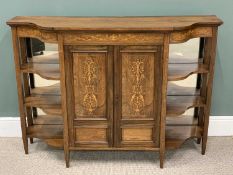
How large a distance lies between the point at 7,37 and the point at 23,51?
240mm

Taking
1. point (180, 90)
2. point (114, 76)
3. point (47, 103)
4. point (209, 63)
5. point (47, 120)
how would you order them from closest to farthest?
point (114, 76)
point (209, 63)
point (47, 103)
point (180, 90)
point (47, 120)

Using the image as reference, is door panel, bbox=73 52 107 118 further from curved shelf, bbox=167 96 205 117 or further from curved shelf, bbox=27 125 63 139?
curved shelf, bbox=167 96 205 117

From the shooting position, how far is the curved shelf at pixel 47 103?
8.01 feet

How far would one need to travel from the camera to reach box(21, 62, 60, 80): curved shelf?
2.33 m

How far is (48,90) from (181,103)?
96 cm

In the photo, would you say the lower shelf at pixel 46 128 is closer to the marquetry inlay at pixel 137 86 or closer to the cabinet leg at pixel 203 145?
the marquetry inlay at pixel 137 86

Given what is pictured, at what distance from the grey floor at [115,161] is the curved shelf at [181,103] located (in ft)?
1.25

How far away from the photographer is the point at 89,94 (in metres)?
2.30

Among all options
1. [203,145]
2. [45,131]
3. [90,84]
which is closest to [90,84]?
[90,84]

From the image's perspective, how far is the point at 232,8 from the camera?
255 centimetres

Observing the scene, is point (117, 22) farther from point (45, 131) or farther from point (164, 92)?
point (45, 131)

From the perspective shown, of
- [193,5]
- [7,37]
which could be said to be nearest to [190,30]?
[193,5]

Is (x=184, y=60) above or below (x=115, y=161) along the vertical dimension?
above

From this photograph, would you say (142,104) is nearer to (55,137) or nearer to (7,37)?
(55,137)
